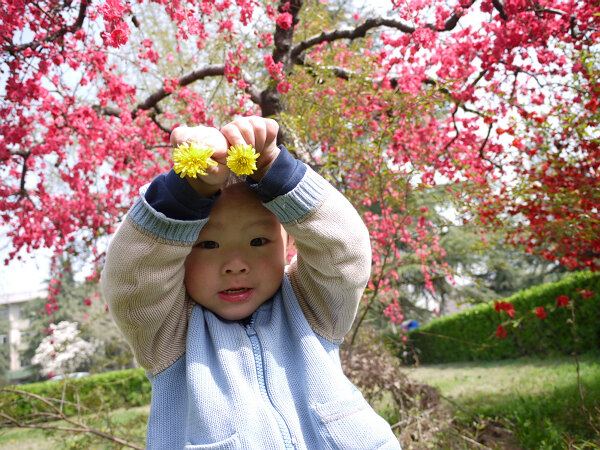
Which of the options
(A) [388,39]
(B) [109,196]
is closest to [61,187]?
(B) [109,196]

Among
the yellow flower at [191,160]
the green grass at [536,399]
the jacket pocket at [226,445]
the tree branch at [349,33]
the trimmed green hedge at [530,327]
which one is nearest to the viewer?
the yellow flower at [191,160]

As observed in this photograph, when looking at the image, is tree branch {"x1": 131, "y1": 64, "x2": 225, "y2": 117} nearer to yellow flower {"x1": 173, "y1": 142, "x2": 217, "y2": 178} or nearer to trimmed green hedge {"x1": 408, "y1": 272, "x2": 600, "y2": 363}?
yellow flower {"x1": 173, "y1": 142, "x2": 217, "y2": 178}

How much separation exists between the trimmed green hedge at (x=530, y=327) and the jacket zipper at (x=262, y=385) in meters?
4.65

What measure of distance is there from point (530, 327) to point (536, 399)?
4887mm

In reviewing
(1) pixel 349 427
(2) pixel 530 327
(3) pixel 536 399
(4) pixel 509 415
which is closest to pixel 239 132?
(1) pixel 349 427

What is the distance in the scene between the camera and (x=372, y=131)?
3076 millimetres

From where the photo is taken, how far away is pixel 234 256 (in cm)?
122

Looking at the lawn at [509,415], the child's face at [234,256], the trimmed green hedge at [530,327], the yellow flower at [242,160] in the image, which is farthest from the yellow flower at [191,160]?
the trimmed green hedge at [530,327]

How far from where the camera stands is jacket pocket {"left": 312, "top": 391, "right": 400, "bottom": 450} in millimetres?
1070

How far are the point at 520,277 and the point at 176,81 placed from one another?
16281mm

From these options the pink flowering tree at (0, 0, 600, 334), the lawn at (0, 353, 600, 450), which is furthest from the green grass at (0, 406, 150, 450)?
the pink flowering tree at (0, 0, 600, 334)

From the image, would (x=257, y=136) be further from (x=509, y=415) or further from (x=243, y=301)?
(x=509, y=415)

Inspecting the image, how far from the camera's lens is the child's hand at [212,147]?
1.00 meters

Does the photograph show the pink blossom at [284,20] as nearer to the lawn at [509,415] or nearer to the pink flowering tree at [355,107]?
the pink flowering tree at [355,107]
